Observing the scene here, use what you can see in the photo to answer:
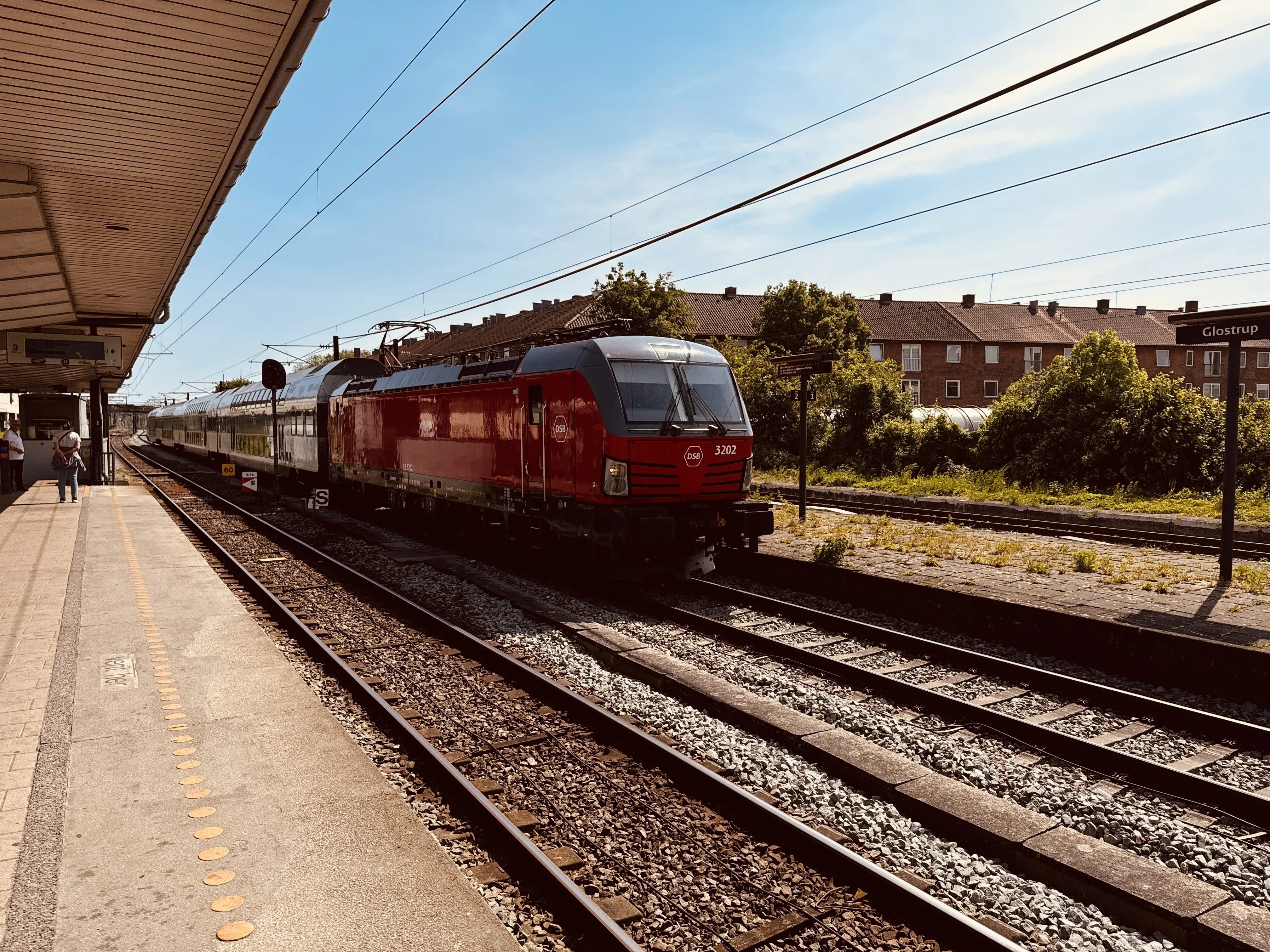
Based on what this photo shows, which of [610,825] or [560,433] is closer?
[610,825]

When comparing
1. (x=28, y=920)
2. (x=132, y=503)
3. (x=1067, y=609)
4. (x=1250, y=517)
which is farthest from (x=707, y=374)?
(x=132, y=503)

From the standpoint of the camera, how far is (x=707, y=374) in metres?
11.1

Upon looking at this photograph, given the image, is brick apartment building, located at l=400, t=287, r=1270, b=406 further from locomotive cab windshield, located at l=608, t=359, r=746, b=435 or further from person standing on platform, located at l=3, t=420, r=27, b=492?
locomotive cab windshield, located at l=608, t=359, r=746, b=435

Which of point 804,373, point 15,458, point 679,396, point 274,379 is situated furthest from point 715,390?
point 15,458

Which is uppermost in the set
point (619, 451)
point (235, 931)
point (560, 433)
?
point (560, 433)

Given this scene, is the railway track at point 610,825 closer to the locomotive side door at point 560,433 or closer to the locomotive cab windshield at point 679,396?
the locomotive side door at point 560,433

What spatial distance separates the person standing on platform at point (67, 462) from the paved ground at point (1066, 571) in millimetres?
16846

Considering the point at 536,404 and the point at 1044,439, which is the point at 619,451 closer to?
the point at 536,404

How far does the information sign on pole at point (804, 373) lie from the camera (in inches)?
620

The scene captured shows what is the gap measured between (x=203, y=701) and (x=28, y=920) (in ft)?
9.71

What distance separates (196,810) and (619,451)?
6162 millimetres

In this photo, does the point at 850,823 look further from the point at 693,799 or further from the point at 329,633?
the point at 329,633

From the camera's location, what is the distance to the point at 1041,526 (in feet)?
50.1

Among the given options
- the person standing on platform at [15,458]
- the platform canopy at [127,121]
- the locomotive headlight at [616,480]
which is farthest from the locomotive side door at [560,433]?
the person standing on platform at [15,458]
